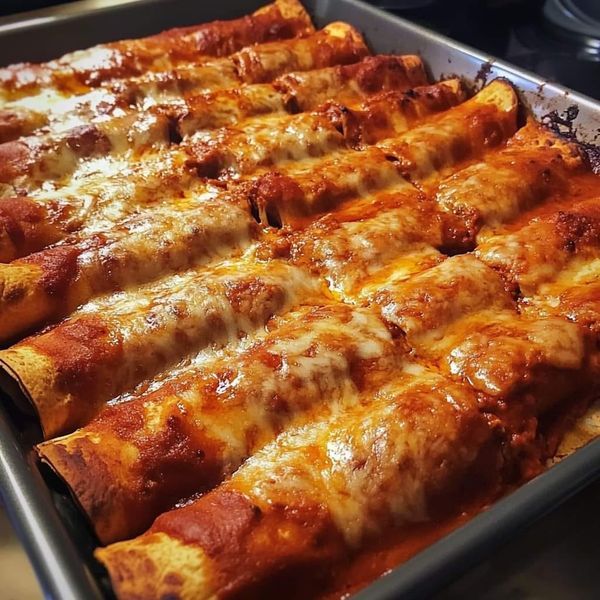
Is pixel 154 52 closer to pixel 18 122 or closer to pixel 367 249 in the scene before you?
pixel 18 122

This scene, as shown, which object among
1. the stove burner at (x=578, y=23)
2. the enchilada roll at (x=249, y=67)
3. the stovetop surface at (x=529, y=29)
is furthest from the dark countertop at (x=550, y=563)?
the stove burner at (x=578, y=23)

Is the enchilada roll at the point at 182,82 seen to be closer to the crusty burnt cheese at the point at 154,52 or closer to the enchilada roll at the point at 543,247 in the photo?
the crusty burnt cheese at the point at 154,52

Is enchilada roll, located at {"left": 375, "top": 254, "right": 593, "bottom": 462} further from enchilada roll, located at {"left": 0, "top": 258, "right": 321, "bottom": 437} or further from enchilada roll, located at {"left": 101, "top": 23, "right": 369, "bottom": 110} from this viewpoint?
enchilada roll, located at {"left": 101, "top": 23, "right": 369, "bottom": 110}

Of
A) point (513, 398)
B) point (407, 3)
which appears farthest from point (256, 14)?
point (513, 398)

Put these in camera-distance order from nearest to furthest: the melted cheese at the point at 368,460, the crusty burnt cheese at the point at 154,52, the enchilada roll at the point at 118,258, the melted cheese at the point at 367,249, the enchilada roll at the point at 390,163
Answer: the melted cheese at the point at 368,460, the enchilada roll at the point at 118,258, the melted cheese at the point at 367,249, the enchilada roll at the point at 390,163, the crusty burnt cheese at the point at 154,52

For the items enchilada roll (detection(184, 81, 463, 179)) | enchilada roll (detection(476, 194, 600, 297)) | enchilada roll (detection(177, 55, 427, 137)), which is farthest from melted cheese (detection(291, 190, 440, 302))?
enchilada roll (detection(177, 55, 427, 137))

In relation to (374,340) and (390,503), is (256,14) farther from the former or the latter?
(390,503)
